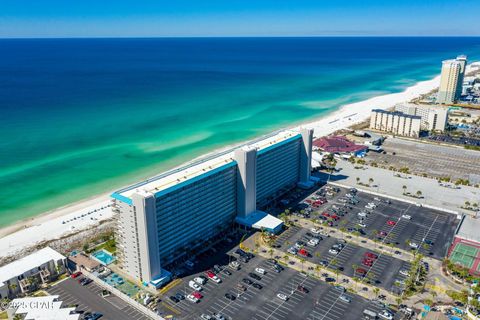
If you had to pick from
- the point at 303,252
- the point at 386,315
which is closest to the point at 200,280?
the point at 303,252

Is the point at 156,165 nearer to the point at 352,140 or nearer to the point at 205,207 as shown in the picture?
the point at 205,207

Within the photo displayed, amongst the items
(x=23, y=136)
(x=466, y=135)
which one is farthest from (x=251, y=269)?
(x=466, y=135)

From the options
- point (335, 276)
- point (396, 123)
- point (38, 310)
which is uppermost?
point (396, 123)

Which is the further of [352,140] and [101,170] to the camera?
[352,140]

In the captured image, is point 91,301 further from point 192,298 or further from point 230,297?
point 230,297

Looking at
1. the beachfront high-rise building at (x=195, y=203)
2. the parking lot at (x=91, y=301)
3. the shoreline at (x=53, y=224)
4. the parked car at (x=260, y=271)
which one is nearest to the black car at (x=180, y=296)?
the beachfront high-rise building at (x=195, y=203)

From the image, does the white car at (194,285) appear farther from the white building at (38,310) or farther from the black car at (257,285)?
the white building at (38,310)

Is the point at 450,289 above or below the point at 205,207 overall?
below
